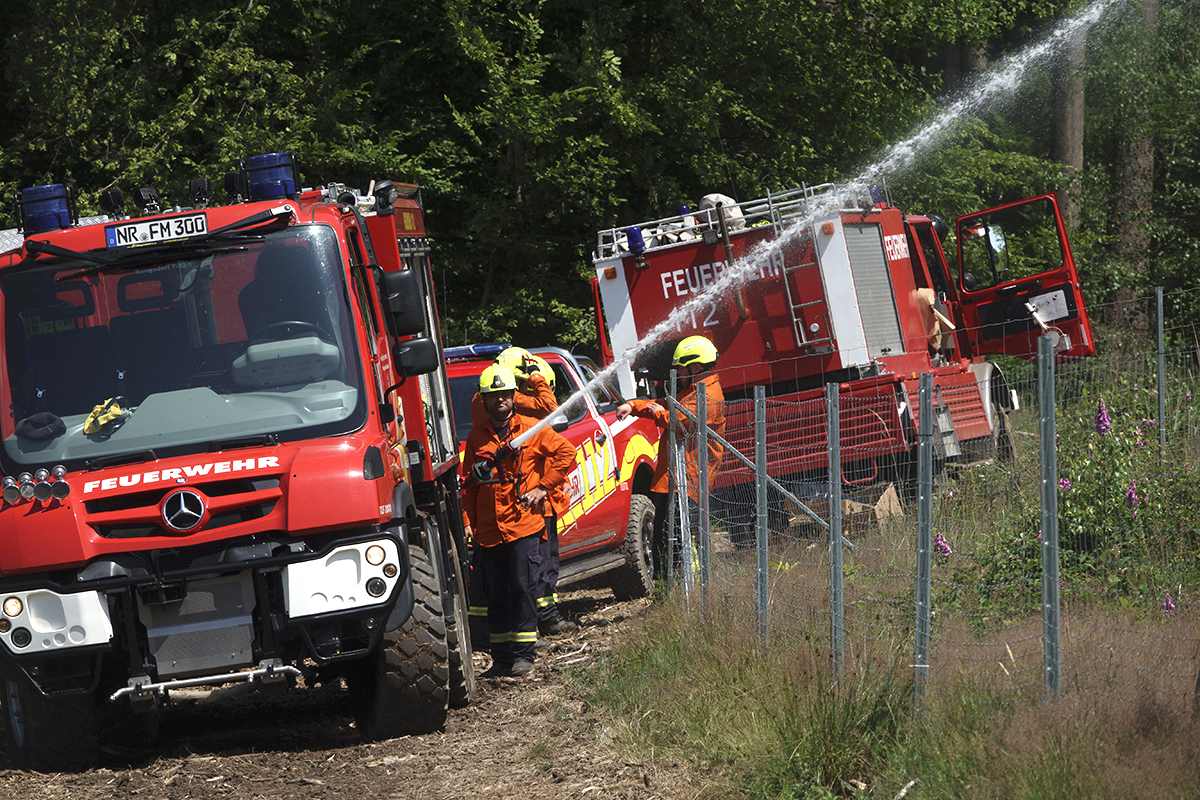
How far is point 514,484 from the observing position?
804 cm

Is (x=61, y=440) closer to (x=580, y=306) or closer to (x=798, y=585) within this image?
(x=798, y=585)

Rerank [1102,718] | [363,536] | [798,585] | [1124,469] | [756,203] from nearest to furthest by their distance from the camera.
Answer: [1102,718], [1124,469], [363,536], [798,585], [756,203]

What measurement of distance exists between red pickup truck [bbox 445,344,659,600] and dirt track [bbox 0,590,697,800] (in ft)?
5.91

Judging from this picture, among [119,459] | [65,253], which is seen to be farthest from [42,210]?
[119,459]

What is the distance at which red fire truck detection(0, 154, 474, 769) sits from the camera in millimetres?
5918

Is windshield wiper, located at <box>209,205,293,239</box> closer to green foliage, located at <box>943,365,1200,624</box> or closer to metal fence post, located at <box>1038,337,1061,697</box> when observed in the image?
green foliage, located at <box>943,365,1200,624</box>

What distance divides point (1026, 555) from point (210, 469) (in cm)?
369

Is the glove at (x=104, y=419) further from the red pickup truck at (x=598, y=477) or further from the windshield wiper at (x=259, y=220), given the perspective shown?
the red pickup truck at (x=598, y=477)

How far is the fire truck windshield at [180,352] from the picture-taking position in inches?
247

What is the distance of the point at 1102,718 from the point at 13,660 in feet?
15.4

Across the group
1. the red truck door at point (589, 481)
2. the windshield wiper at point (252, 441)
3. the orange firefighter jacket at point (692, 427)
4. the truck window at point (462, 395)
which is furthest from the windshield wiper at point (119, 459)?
the truck window at point (462, 395)

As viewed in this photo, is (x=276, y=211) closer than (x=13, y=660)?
No

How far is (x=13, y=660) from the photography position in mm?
5887

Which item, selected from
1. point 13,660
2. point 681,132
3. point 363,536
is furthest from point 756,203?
point 13,660
